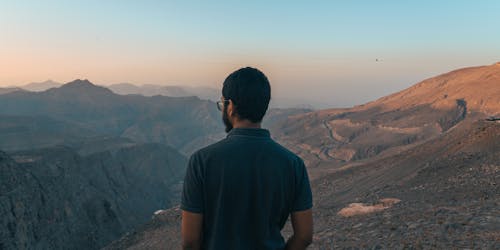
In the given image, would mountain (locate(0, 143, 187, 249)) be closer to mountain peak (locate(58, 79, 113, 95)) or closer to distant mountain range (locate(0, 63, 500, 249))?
distant mountain range (locate(0, 63, 500, 249))

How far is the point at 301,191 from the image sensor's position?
2.67m

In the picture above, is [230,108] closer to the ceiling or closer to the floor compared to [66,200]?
closer to the ceiling

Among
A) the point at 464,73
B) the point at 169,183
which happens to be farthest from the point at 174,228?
the point at 464,73

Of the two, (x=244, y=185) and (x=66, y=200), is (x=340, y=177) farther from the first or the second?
(x=244, y=185)

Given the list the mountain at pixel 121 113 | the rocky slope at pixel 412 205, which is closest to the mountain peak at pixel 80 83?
the mountain at pixel 121 113

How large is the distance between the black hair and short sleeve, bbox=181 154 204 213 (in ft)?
1.46

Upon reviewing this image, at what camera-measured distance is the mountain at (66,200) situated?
24.6m

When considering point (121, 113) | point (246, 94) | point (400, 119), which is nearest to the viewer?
point (246, 94)

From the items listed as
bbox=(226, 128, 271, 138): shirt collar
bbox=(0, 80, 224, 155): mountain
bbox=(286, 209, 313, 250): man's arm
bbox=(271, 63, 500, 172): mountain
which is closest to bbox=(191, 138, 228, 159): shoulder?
bbox=(226, 128, 271, 138): shirt collar

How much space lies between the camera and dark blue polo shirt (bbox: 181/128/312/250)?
2496 millimetres

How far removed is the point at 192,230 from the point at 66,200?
3389 cm

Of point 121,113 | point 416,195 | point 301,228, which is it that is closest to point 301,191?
point 301,228

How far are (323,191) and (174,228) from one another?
969 centimetres

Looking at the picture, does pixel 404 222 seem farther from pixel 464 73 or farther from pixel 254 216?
pixel 464 73
